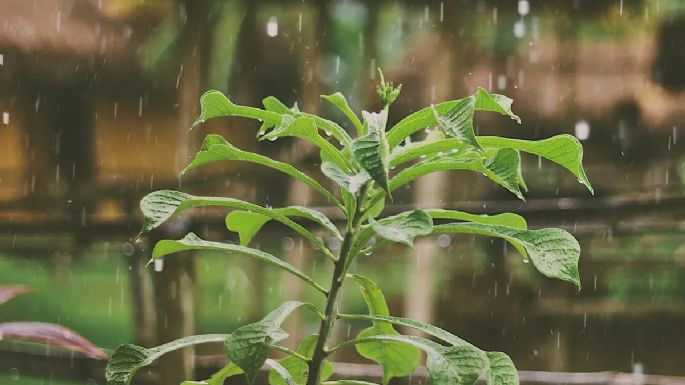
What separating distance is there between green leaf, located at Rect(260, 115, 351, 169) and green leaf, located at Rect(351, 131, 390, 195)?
6 cm

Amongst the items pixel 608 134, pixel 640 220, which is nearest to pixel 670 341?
pixel 608 134

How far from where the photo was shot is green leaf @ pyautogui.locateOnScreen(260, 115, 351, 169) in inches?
18.8

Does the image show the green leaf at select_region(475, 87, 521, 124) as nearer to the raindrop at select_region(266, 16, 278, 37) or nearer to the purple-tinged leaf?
the purple-tinged leaf

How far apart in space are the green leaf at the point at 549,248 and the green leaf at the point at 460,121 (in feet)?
0.28

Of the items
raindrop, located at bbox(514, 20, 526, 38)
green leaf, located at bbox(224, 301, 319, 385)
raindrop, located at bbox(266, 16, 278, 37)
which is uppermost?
raindrop, located at bbox(514, 20, 526, 38)

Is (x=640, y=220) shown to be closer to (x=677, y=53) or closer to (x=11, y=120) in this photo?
(x=677, y=53)

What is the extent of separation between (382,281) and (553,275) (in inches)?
163

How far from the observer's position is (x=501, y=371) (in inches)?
20.1

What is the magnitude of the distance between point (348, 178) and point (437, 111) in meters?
0.09

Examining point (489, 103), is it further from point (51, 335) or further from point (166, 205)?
point (51, 335)

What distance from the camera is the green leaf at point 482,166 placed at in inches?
18.6

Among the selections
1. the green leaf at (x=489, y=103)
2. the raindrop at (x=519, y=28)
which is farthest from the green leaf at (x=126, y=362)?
the raindrop at (x=519, y=28)

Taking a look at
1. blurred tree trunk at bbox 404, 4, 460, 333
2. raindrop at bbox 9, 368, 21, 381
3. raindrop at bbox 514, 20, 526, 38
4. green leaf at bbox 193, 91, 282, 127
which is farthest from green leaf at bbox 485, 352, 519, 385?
raindrop at bbox 514, 20, 526, 38

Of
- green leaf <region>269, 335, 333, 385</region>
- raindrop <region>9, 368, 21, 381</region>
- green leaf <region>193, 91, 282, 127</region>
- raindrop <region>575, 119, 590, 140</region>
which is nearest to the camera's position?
green leaf <region>193, 91, 282, 127</region>
